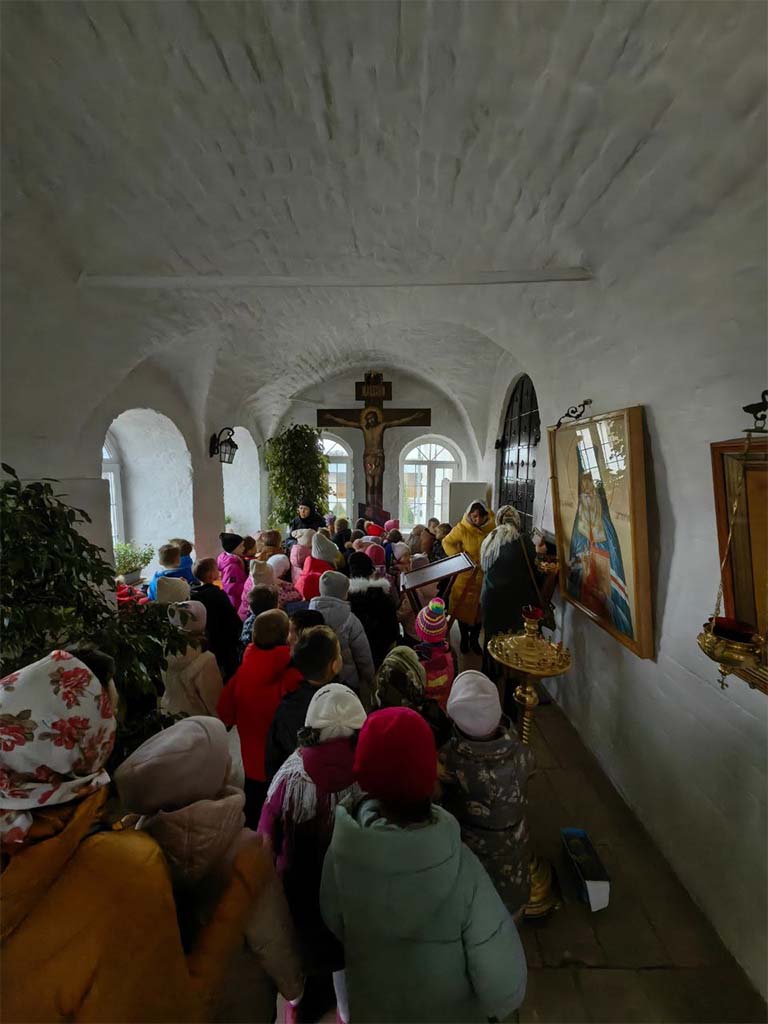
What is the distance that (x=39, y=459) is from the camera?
2.95 m

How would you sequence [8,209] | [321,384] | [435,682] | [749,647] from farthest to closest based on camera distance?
[321,384], [435,682], [8,209], [749,647]

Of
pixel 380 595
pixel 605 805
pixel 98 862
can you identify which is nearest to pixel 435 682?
pixel 380 595

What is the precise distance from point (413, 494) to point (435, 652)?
783 centimetres

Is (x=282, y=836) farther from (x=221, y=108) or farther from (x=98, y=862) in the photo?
(x=221, y=108)

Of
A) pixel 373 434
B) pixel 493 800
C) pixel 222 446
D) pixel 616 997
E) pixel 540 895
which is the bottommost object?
pixel 616 997

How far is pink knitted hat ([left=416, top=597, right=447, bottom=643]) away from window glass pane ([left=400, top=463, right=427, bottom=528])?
7353mm

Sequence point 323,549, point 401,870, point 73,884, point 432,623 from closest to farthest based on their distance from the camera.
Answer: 1. point 73,884
2. point 401,870
3. point 432,623
4. point 323,549

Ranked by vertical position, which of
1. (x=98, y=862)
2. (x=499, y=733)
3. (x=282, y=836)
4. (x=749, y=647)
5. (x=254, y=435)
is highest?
(x=254, y=435)

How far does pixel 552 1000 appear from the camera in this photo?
169cm

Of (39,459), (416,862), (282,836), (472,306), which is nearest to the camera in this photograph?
(416,862)

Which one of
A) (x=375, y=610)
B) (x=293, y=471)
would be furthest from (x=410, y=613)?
(x=293, y=471)

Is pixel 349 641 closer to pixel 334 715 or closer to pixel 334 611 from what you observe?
pixel 334 611

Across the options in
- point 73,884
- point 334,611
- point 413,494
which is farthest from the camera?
point 413,494

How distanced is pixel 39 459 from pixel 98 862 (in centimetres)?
283
